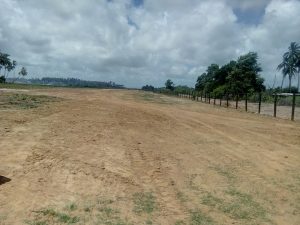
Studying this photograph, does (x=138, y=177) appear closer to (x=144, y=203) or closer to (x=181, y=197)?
(x=181, y=197)

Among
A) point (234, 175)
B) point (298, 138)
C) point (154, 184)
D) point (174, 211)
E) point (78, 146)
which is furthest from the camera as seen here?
point (298, 138)

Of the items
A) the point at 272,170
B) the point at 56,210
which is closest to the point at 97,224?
the point at 56,210

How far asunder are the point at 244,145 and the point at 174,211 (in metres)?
5.89

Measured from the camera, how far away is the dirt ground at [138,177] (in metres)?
6.20

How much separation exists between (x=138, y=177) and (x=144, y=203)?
1244 mm

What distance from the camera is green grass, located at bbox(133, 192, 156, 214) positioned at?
6324mm

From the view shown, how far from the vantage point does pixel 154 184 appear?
7508 mm

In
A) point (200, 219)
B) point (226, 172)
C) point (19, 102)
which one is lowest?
point (200, 219)

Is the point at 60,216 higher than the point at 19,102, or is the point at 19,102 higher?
the point at 19,102

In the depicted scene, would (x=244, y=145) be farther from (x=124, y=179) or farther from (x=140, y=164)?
(x=124, y=179)

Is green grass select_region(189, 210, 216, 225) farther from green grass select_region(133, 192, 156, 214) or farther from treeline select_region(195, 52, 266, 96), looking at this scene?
treeline select_region(195, 52, 266, 96)

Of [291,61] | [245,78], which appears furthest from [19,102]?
[291,61]

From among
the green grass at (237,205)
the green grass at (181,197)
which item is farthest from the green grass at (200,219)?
the green grass at (181,197)

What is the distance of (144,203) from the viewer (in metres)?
6.59
